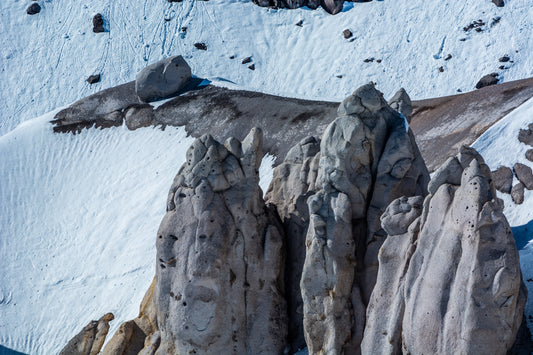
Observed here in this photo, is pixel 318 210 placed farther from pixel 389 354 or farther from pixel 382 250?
pixel 389 354

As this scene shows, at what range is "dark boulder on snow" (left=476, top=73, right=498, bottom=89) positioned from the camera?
32.7 metres

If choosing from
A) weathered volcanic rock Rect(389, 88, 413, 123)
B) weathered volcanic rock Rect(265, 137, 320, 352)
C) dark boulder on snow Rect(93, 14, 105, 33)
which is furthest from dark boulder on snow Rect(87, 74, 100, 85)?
weathered volcanic rock Rect(389, 88, 413, 123)

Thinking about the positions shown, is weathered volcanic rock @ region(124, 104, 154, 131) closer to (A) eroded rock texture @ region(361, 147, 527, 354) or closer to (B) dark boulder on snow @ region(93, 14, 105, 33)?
(B) dark boulder on snow @ region(93, 14, 105, 33)

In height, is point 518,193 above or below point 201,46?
below

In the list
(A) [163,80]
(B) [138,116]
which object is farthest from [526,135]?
(A) [163,80]

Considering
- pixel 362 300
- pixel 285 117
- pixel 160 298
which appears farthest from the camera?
pixel 285 117

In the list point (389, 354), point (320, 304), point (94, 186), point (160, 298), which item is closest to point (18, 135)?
point (94, 186)

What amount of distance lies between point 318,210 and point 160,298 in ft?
10.9

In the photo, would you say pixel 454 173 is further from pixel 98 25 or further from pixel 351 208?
pixel 98 25

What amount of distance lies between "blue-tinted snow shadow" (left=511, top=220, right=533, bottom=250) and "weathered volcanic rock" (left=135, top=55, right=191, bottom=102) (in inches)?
743

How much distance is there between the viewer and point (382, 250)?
15.5 metres

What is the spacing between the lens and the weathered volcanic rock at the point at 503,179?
19.6m

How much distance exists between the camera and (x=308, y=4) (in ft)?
133

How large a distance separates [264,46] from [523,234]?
22.8 meters
